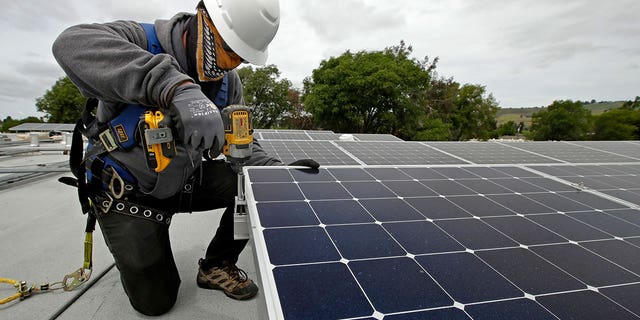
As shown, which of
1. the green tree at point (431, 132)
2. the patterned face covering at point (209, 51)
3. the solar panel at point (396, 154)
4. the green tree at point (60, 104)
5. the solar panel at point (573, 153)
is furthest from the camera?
the green tree at point (60, 104)

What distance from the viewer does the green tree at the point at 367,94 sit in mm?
24672

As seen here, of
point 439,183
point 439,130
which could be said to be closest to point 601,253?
point 439,183

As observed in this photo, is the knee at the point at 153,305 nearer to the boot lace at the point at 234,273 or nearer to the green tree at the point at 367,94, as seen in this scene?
the boot lace at the point at 234,273

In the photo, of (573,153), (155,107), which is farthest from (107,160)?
(573,153)

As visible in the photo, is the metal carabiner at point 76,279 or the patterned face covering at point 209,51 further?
the metal carabiner at point 76,279

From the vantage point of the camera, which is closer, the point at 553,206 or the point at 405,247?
the point at 405,247

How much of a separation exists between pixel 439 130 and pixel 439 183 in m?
28.5

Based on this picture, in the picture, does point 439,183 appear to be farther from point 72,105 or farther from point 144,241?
point 72,105

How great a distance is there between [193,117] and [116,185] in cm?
124

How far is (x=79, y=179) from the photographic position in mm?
2428

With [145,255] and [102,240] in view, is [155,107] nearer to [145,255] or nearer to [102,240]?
[145,255]

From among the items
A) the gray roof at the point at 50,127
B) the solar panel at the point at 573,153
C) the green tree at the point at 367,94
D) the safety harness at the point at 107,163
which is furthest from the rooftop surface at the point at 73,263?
the gray roof at the point at 50,127

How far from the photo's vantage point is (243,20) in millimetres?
2105

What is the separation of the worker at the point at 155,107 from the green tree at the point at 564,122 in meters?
57.9
